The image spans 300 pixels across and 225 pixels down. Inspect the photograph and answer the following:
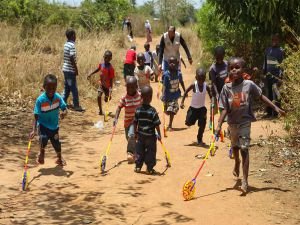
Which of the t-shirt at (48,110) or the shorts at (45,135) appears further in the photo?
the shorts at (45,135)

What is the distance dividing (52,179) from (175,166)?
1821mm

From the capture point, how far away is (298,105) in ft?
22.6

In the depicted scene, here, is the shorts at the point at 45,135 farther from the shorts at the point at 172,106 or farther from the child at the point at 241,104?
the shorts at the point at 172,106

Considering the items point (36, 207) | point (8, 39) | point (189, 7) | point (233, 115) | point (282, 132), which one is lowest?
point (36, 207)

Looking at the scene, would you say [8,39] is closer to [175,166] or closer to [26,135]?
[26,135]

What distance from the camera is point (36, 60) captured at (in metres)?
12.9

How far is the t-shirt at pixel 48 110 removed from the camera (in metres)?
6.95

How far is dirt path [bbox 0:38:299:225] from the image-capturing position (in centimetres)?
530

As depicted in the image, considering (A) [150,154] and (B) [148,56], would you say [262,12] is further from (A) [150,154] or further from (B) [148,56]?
(B) [148,56]

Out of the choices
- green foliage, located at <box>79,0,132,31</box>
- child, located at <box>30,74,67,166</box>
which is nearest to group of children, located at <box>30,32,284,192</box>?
child, located at <box>30,74,67,166</box>

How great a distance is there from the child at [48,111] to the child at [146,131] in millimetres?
1123

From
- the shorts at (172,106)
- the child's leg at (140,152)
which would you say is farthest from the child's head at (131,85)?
the shorts at (172,106)

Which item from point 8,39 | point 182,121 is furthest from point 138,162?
point 8,39

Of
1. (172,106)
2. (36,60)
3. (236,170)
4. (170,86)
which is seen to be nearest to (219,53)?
(170,86)
